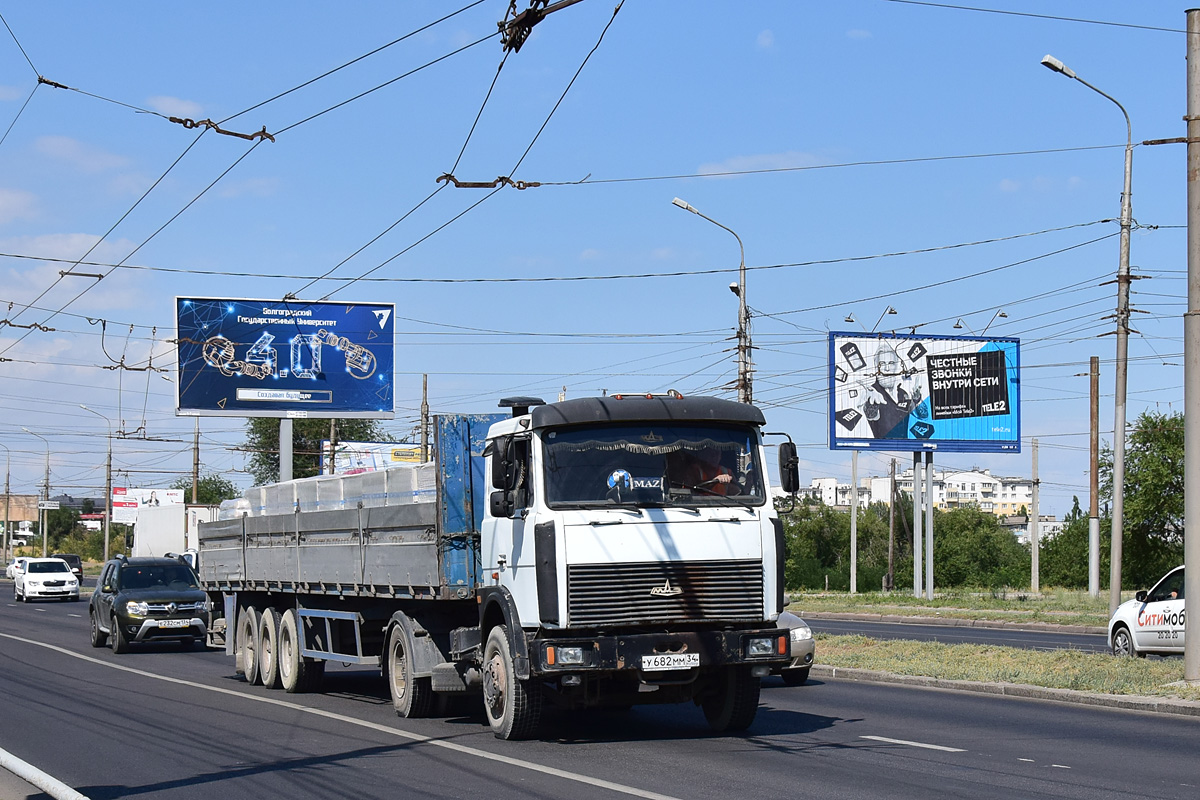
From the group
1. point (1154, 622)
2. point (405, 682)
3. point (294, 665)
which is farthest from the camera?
point (1154, 622)

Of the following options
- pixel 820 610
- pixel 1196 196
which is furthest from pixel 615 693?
pixel 820 610

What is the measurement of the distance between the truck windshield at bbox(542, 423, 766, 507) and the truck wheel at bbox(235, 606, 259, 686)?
29.6 feet

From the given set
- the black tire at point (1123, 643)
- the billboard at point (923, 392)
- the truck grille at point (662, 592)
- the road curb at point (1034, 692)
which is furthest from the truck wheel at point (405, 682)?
the billboard at point (923, 392)

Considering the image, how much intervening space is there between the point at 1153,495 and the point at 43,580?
1867 inches

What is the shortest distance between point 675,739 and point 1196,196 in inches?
362

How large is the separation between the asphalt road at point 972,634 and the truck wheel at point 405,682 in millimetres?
13492

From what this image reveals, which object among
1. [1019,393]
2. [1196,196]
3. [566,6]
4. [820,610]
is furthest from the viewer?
[1019,393]

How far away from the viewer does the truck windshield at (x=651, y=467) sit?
450 inches

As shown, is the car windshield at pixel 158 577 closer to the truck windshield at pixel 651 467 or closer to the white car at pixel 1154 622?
the white car at pixel 1154 622

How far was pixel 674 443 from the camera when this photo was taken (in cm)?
Result: 1173

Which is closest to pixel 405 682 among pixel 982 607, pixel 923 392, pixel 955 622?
pixel 955 622

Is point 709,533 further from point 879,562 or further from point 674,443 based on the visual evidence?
point 879,562

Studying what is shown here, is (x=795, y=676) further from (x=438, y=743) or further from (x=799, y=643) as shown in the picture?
(x=438, y=743)

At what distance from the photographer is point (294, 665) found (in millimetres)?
17438
